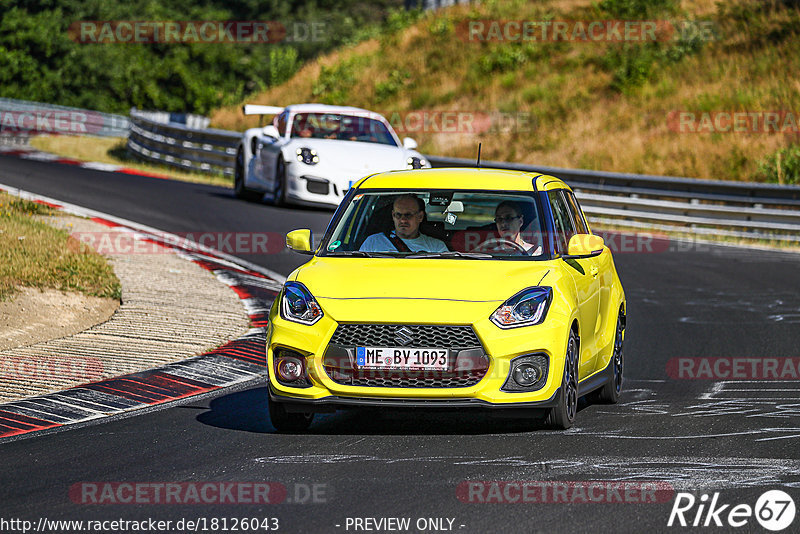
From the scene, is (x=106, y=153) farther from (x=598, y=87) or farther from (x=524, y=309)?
(x=524, y=309)

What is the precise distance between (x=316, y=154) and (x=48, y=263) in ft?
24.5

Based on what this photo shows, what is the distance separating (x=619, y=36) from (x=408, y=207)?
3391 centimetres

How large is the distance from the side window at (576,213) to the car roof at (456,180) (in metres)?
0.35

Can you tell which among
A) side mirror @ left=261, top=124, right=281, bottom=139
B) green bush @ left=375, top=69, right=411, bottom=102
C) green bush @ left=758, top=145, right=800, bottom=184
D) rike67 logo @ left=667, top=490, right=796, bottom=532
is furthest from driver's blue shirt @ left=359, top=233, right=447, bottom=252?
green bush @ left=375, top=69, right=411, bottom=102

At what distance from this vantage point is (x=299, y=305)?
749 centimetres

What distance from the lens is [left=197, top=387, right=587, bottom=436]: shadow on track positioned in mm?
7697

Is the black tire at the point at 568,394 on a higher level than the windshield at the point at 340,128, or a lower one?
lower

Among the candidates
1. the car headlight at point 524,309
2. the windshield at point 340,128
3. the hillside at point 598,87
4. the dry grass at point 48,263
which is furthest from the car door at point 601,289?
the hillside at point 598,87

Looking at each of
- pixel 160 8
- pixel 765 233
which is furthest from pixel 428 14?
pixel 160 8

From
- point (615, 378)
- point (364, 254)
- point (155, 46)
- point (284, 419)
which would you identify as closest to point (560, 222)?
point (615, 378)

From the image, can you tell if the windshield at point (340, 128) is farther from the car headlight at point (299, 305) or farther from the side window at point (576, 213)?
the car headlight at point (299, 305)

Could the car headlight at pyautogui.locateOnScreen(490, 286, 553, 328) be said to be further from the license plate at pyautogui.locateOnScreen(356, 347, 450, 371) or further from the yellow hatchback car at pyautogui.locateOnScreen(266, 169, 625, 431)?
the license plate at pyautogui.locateOnScreen(356, 347, 450, 371)

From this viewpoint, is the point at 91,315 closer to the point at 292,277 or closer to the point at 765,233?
the point at 292,277

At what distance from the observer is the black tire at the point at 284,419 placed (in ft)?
24.8
